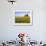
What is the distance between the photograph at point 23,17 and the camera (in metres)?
5.19

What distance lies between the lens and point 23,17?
5.22m

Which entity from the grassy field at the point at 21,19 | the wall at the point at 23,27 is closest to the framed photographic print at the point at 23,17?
the grassy field at the point at 21,19

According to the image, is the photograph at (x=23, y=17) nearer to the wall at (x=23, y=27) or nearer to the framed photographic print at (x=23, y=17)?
the framed photographic print at (x=23, y=17)

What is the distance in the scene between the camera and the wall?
518 centimetres

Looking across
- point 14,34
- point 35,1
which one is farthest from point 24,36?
point 35,1

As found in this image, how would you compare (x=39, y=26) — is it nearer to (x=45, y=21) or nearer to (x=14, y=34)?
(x=45, y=21)

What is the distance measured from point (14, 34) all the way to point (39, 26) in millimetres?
1003

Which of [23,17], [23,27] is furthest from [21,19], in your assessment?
[23,27]

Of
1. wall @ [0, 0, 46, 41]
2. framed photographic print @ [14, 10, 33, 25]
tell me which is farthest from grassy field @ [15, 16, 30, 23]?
wall @ [0, 0, 46, 41]

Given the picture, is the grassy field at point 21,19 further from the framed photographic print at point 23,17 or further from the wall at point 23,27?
the wall at point 23,27

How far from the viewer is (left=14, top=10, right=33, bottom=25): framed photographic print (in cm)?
519

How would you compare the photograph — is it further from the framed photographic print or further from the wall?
A: the wall

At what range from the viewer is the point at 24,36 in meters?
3.36

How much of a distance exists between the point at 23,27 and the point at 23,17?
15.1 inches
